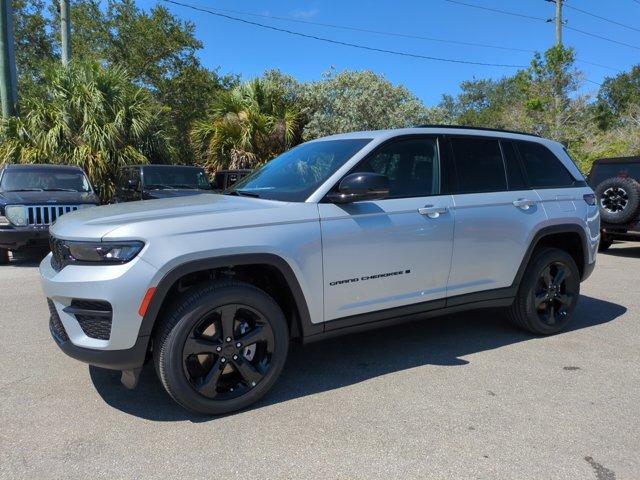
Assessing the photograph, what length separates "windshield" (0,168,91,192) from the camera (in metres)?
8.92

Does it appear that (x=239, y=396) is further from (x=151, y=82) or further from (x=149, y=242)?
(x=151, y=82)

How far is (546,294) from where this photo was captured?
491 centimetres

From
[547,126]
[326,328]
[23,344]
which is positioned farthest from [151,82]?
[326,328]

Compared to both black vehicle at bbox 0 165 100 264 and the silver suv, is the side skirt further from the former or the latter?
black vehicle at bbox 0 165 100 264

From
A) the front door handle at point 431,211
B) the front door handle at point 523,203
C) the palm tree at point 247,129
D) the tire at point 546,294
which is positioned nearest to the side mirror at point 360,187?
the front door handle at point 431,211

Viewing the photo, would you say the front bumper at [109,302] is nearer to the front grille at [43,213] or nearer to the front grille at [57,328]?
the front grille at [57,328]

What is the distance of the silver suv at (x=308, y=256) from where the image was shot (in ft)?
9.95

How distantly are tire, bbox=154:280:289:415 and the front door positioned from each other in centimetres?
47

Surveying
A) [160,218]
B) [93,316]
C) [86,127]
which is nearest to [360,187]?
[160,218]

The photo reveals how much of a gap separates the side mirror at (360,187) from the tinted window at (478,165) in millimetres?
1028

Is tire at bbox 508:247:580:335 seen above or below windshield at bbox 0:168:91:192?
below

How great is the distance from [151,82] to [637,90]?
43.7 meters

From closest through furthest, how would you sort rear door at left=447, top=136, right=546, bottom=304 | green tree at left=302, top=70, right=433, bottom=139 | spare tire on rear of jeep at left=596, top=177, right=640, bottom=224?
rear door at left=447, top=136, right=546, bottom=304 → spare tire on rear of jeep at left=596, top=177, right=640, bottom=224 → green tree at left=302, top=70, right=433, bottom=139

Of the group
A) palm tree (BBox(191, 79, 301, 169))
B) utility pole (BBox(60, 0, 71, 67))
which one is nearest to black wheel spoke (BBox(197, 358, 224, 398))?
palm tree (BBox(191, 79, 301, 169))
